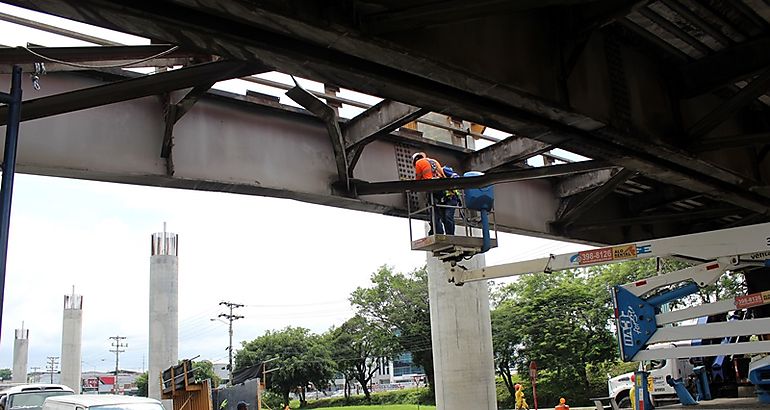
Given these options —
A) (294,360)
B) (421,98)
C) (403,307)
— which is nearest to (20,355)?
(294,360)

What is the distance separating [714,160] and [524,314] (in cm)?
3980

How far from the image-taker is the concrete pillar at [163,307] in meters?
33.7

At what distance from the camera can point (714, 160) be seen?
339 inches

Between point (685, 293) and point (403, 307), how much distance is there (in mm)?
48645

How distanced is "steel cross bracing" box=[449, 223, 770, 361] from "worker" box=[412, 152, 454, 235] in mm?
2030

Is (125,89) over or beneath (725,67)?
beneath

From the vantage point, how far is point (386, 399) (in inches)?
2576

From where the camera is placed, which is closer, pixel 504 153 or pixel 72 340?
pixel 504 153

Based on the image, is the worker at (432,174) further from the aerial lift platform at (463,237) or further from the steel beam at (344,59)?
the steel beam at (344,59)

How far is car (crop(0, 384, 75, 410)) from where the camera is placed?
1619 cm

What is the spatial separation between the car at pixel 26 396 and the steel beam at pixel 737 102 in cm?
A: 1617

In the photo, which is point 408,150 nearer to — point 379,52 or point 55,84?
point 55,84

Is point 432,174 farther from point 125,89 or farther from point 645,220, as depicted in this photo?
point 645,220

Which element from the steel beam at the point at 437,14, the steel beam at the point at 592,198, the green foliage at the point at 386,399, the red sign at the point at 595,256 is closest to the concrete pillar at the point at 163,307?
the steel beam at the point at 592,198
